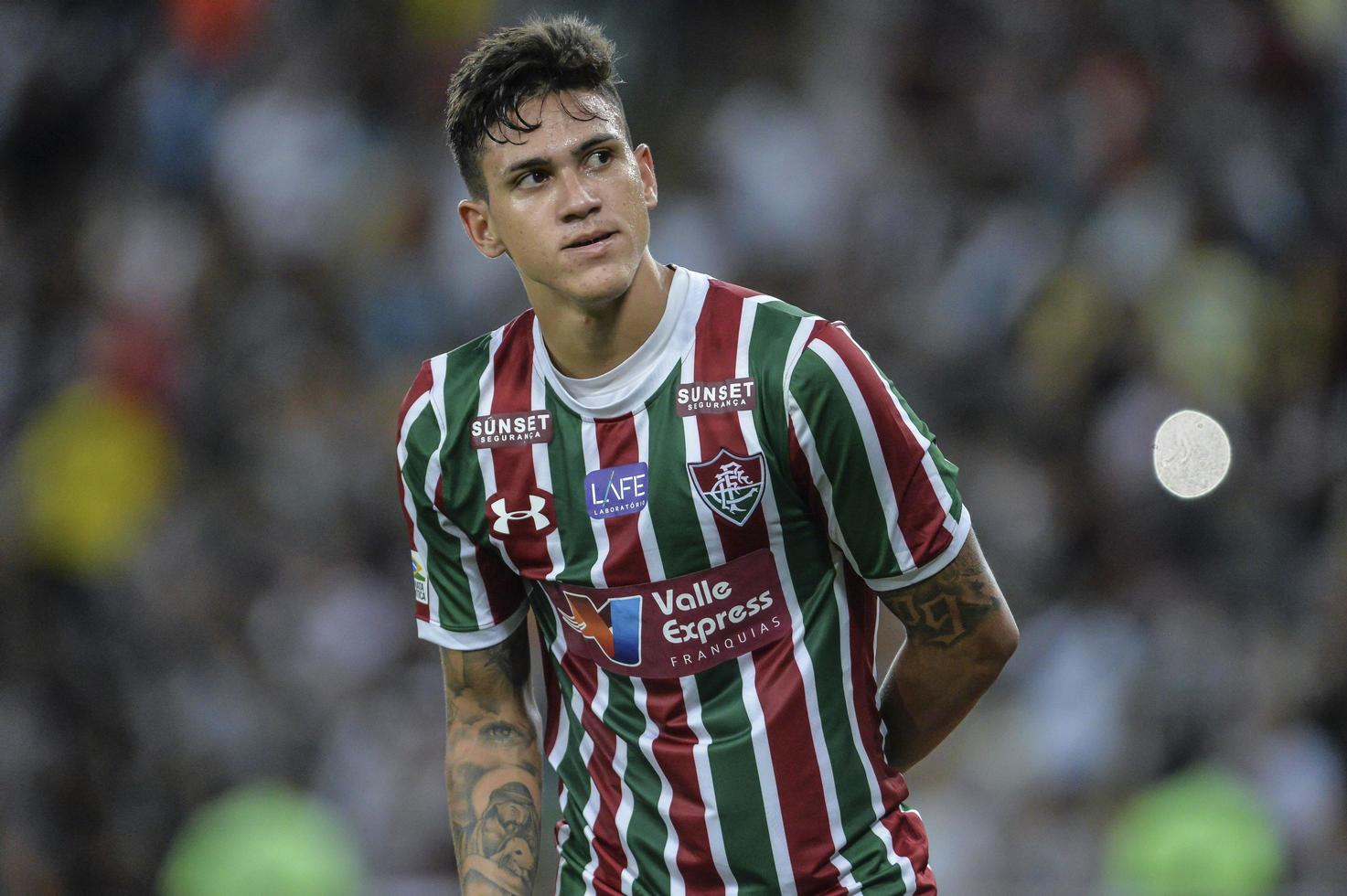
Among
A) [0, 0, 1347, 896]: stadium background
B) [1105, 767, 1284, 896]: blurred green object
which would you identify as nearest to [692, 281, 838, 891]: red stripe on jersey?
[0, 0, 1347, 896]: stadium background

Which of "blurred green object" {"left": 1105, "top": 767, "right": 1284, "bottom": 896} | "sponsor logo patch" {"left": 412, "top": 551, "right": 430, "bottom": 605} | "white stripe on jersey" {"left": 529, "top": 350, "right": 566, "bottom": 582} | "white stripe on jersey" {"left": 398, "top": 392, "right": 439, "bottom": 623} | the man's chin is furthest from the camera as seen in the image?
"blurred green object" {"left": 1105, "top": 767, "right": 1284, "bottom": 896}

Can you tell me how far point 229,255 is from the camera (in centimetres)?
851

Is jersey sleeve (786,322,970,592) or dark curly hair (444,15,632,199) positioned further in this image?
dark curly hair (444,15,632,199)

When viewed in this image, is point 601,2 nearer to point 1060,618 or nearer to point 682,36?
point 682,36

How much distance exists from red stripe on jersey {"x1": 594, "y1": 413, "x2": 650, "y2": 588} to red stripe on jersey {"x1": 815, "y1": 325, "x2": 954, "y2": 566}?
0.39 m

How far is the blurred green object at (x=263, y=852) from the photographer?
6250 mm

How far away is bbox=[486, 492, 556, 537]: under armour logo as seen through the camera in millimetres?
2990

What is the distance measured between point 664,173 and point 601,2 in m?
1.10

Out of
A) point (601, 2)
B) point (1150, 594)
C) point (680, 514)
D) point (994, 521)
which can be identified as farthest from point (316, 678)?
point (680, 514)

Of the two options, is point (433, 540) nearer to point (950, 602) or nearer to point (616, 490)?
point (616, 490)

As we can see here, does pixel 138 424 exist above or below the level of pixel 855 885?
above

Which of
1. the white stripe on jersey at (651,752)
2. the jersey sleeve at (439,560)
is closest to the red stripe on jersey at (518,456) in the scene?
the jersey sleeve at (439,560)

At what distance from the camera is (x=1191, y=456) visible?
183 inches

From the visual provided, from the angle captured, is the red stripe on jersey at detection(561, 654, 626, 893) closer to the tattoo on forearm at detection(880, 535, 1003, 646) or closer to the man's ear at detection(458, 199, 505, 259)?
the tattoo on forearm at detection(880, 535, 1003, 646)
